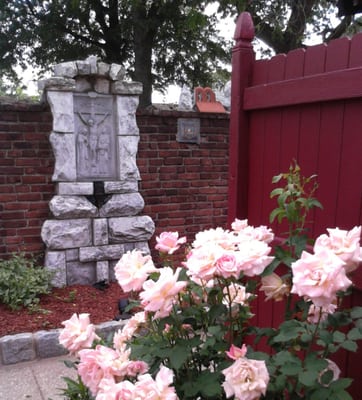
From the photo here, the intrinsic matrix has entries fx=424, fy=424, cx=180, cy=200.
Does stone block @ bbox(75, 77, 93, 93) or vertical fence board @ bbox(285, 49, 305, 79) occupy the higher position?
stone block @ bbox(75, 77, 93, 93)

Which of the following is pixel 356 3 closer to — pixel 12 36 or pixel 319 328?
pixel 319 328

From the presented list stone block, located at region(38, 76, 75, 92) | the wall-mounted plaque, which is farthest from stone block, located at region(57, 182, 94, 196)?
the wall-mounted plaque

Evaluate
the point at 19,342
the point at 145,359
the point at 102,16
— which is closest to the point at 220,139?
the point at 19,342

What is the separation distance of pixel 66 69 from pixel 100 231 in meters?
1.57

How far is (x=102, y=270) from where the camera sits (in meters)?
4.28

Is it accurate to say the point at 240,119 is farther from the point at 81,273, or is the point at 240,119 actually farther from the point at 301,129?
the point at 81,273

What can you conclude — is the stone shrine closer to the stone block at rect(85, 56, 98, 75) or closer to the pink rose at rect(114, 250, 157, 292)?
the stone block at rect(85, 56, 98, 75)

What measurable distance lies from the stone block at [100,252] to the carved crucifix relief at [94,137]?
698 mm

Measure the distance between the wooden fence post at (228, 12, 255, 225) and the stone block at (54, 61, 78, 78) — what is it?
87.8 inches

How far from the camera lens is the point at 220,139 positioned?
5.00 meters

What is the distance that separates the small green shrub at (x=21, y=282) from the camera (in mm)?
3469

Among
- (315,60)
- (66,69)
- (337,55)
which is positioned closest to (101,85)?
(66,69)

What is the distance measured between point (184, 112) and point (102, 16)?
22.5 feet

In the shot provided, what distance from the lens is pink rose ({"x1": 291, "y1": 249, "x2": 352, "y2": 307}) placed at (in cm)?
104
